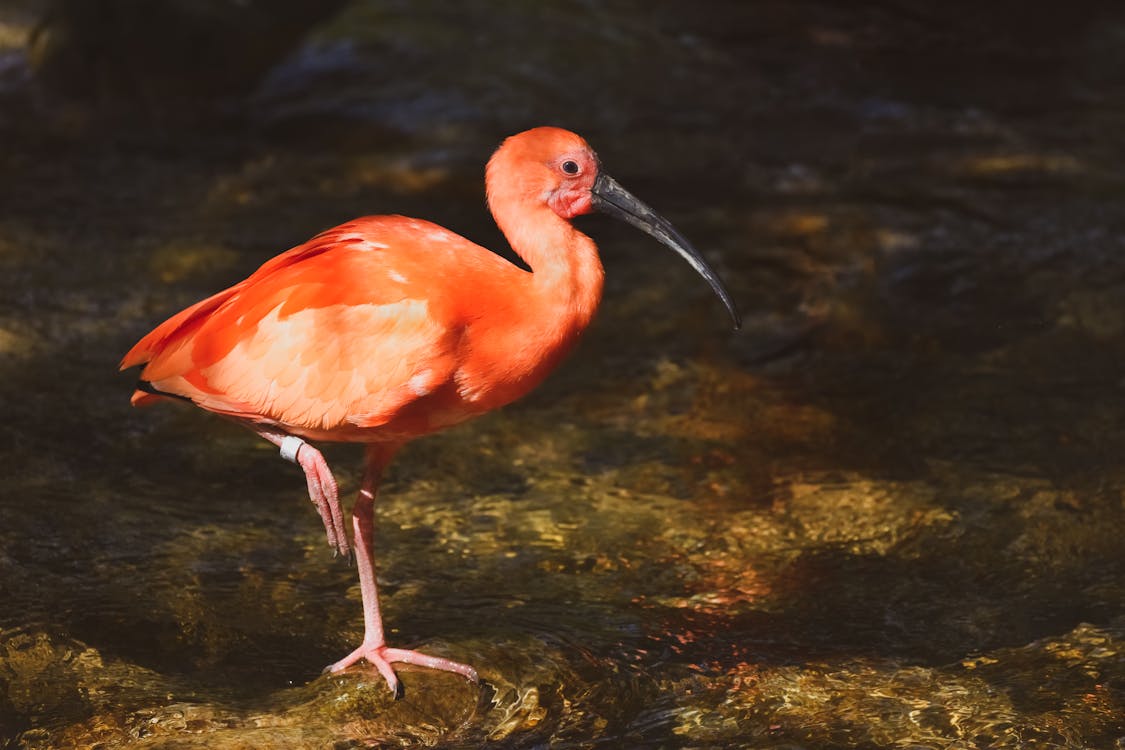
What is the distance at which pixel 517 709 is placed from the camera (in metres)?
4.26

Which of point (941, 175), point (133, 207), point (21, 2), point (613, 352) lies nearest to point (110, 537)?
point (613, 352)

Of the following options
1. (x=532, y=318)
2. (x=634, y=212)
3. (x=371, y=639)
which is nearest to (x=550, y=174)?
(x=634, y=212)

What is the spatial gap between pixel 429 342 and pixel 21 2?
7190mm

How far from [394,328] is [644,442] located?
2.10 metres

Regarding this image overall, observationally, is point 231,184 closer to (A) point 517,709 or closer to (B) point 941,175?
(B) point 941,175

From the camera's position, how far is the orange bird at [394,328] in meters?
4.17

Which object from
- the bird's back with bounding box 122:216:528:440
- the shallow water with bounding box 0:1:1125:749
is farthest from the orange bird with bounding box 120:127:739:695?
the shallow water with bounding box 0:1:1125:749

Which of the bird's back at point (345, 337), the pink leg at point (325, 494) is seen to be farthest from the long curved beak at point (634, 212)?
the pink leg at point (325, 494)

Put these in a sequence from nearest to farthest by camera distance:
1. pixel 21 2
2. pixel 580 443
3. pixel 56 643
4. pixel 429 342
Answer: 1. pixel 429 342
2. pixel 56 643
3. pixel 580 443
4. pixel 21 2

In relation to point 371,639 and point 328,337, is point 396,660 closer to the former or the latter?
point 371,639

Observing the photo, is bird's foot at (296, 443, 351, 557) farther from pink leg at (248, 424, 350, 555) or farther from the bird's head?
the bird's head

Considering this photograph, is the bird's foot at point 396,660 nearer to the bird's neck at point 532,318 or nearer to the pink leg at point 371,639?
the pink leg at point 371,639

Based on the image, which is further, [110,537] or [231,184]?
[231,184]

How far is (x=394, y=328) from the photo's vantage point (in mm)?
4164
